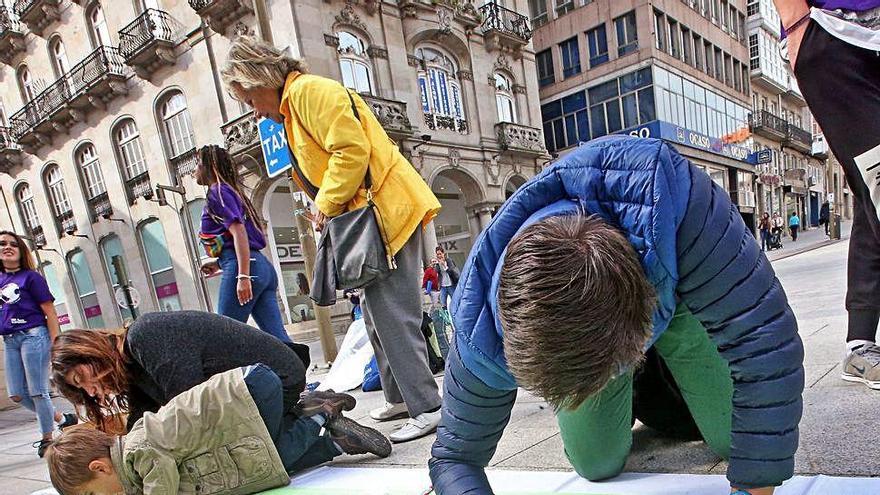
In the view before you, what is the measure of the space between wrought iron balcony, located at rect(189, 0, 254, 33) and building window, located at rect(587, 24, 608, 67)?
11.6m

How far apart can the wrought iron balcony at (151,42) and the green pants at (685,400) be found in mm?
12604

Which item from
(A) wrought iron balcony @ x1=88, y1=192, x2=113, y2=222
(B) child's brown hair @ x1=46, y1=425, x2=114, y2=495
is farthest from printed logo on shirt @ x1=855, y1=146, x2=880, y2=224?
(A) wrought iron balcony @ x1=88, y1=192, x2=113, y2=222

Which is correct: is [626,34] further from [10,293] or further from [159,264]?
[10,293]

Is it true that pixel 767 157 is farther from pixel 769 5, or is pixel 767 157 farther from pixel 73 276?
pixel 73 276

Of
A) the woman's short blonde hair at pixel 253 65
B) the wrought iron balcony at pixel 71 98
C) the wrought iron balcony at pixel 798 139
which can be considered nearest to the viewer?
the woman's short blonde hair at pixel 253 65

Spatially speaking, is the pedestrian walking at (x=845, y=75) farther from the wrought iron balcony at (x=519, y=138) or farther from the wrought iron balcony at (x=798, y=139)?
the wrought iron balcony at (x=798, y=139)

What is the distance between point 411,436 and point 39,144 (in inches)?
744

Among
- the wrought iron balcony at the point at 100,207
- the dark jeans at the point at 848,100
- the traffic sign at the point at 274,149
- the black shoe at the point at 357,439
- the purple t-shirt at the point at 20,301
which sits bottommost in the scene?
the black shoe at the point at 357,439

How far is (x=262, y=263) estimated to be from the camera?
2498mm

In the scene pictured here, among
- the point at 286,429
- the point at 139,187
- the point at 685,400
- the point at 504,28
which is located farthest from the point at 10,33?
the point at 685,400

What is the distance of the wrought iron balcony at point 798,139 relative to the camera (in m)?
23.6

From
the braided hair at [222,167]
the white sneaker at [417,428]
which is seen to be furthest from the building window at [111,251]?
the white sneaker at [417,428]

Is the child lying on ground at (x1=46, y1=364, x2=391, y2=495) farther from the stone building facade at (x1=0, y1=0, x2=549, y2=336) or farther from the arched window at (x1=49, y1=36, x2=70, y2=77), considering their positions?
the arched window at (x1=49, y1=36, x2=70, y2=77)

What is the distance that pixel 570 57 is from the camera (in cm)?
1706
